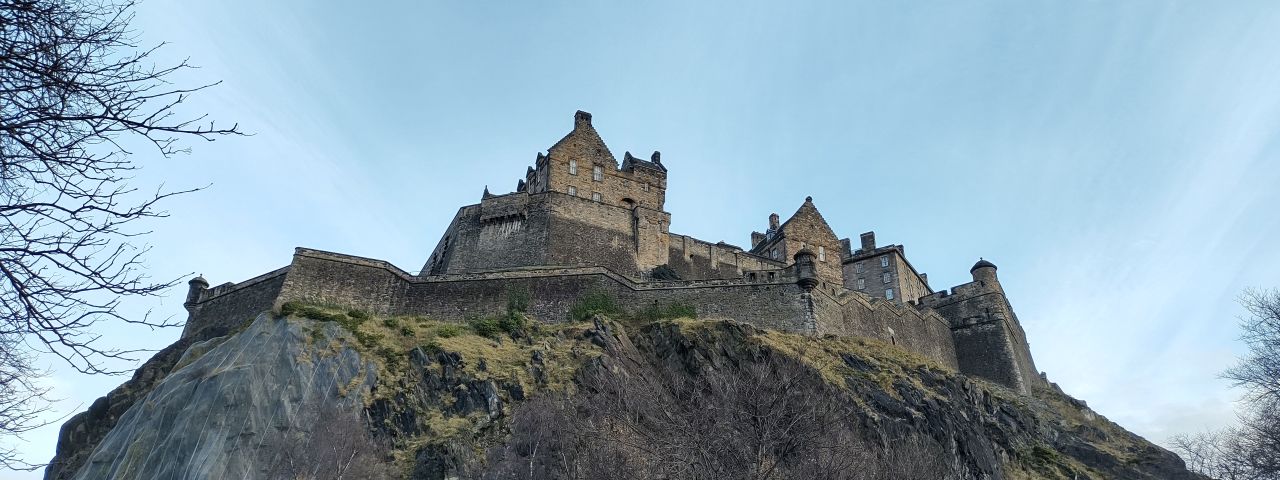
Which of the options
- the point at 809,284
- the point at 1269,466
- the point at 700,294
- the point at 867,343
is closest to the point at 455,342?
the point at 700,294

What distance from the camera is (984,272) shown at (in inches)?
1813

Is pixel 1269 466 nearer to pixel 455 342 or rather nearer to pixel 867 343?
pixel 867 343

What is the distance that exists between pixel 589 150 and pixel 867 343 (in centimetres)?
1917

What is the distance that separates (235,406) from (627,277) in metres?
17.6

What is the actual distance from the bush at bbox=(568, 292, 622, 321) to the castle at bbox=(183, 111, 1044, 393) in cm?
47

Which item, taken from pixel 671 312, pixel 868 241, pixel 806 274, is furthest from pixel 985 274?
pixel 671 312

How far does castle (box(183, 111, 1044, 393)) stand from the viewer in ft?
116

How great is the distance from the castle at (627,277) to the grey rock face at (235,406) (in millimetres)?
4562

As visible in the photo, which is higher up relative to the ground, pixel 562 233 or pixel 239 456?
pixel 562 233

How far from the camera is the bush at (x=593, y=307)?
113ft

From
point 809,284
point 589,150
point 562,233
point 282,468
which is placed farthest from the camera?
point 589,150

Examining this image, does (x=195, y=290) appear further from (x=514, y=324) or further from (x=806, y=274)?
(x=806, y=274)

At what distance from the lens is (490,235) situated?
40.6 m

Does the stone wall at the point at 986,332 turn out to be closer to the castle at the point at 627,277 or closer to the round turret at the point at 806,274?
the castle at the point at 627,277
